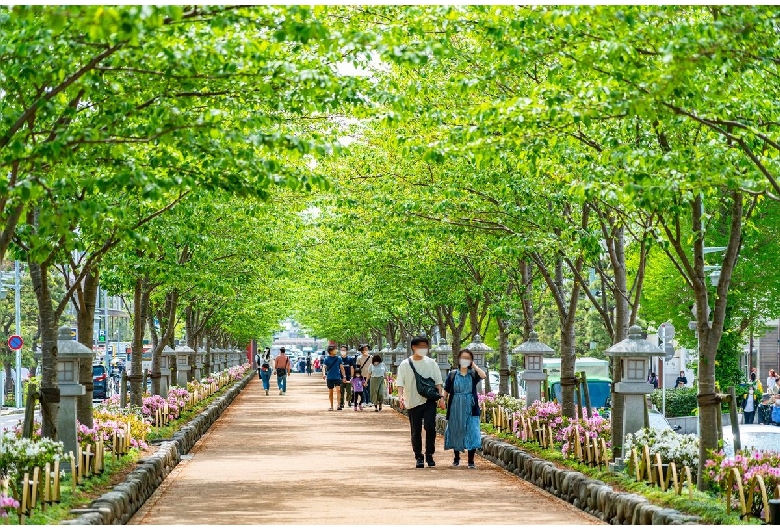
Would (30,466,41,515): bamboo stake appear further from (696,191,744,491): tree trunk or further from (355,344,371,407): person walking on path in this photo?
(355,344,371,407): person walking on path

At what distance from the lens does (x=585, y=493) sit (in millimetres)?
13148

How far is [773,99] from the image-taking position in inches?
450

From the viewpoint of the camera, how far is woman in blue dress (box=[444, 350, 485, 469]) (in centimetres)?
1730

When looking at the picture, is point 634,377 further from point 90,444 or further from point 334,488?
point 90,444

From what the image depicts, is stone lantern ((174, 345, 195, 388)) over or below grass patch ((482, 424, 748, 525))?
over

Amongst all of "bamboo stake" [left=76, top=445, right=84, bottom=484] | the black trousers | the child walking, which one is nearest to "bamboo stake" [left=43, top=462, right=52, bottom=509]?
"bamboo stake" [left=76, top=445, right=84, bottom=484]

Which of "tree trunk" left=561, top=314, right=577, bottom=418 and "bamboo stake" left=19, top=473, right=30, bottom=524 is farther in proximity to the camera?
"tree trunk" left=561, top=314, right=577, bottom=418

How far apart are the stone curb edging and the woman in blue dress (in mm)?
669

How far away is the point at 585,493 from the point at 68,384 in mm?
6176

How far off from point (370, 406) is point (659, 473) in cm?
2609

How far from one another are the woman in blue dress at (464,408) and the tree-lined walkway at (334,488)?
0.39m

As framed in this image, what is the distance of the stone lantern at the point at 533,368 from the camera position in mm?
22391

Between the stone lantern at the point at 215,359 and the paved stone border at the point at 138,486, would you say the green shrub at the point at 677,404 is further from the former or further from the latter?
the stone lantern at the point at 215,359

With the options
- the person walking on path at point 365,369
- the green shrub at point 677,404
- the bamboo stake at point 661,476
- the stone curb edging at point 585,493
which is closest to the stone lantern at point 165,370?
the person walking on path at point 365,369
